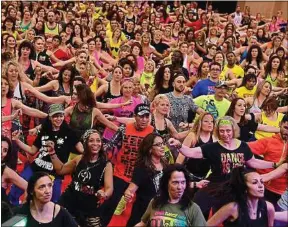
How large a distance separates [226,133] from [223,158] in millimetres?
249

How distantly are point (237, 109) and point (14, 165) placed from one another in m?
2.64

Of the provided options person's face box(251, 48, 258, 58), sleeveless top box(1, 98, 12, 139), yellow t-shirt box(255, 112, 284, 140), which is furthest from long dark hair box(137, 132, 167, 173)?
person's face box(251, 48, 258, 58)

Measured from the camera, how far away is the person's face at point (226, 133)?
5.74m

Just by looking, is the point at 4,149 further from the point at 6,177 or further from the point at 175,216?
the point at 175,216

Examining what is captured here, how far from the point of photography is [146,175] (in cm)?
543

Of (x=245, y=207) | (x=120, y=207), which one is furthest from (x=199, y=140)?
(x=245, y=207)

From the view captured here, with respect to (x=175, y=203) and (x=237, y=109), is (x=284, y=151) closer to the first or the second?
(x=237, y=109)

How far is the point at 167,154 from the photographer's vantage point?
6.11 m

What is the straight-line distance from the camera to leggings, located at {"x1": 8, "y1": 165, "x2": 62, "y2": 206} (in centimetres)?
577

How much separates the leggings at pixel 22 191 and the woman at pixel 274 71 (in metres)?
5.25

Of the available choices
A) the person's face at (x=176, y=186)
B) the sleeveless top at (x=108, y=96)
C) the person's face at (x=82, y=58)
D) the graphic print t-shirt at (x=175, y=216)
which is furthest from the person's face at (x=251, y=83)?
the graphic print t-shirt at (x=175, y=216)

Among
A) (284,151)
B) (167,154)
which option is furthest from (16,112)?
(284,151)

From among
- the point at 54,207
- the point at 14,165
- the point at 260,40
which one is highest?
the point at 54,207

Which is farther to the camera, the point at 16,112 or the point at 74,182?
the point at 16,112
